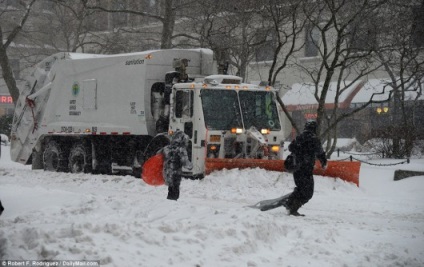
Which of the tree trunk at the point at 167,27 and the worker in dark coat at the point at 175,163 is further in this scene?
the tree trunk at the point at 167,27

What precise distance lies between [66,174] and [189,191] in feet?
19.1

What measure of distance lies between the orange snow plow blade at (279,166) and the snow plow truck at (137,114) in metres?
0.02

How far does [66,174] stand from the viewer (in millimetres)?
20219

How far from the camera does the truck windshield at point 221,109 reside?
17.5 metres

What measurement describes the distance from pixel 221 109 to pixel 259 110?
3.60ft

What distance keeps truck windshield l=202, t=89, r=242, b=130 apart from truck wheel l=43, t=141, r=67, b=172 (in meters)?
6.13

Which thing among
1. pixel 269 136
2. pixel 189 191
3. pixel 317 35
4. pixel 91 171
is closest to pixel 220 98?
pixel 269 136

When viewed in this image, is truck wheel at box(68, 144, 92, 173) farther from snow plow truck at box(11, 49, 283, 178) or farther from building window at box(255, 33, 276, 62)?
→ building window at box(255, 33, 276, 62)

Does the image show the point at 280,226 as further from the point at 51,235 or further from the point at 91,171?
the point at 91,171

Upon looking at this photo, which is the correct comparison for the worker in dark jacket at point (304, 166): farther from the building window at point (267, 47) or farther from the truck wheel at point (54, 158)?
the building window at point (267, 47)

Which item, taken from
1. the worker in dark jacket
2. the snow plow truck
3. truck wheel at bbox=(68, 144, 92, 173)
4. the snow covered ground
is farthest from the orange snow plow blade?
truck wheel at bbox=(68, 144, 92, 173)

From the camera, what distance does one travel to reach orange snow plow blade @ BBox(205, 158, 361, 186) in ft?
53.9

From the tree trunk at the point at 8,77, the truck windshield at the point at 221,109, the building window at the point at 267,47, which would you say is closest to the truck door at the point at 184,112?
the truck windshield at the point at 221,109

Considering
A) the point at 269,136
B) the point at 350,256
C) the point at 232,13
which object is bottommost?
the point at 350,256
